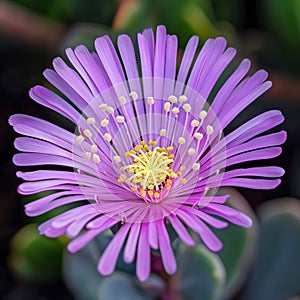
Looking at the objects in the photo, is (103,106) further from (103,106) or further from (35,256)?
(35,256)

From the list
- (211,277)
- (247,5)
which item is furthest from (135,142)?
(247,5)

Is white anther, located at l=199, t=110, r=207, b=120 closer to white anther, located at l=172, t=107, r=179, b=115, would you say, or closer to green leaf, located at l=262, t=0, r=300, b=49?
white anther, located at l=172, t=107, r=179, b=115

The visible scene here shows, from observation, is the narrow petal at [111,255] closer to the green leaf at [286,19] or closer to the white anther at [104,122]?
the white anther at [104,122]

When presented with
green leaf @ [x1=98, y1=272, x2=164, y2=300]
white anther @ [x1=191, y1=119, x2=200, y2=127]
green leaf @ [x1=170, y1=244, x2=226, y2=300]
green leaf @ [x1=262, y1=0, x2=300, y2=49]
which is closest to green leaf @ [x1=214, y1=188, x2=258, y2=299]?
green leaf @ [x1=170, y1=244, x2=226, y2=300]

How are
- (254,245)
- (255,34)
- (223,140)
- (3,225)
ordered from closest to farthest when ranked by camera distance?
(223,140) < (254,245) < (3,225) < (255,34)

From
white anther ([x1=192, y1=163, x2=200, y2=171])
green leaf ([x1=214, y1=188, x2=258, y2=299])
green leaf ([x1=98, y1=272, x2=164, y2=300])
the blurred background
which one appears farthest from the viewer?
the blurred background

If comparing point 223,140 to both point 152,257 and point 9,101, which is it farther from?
point 9,101
